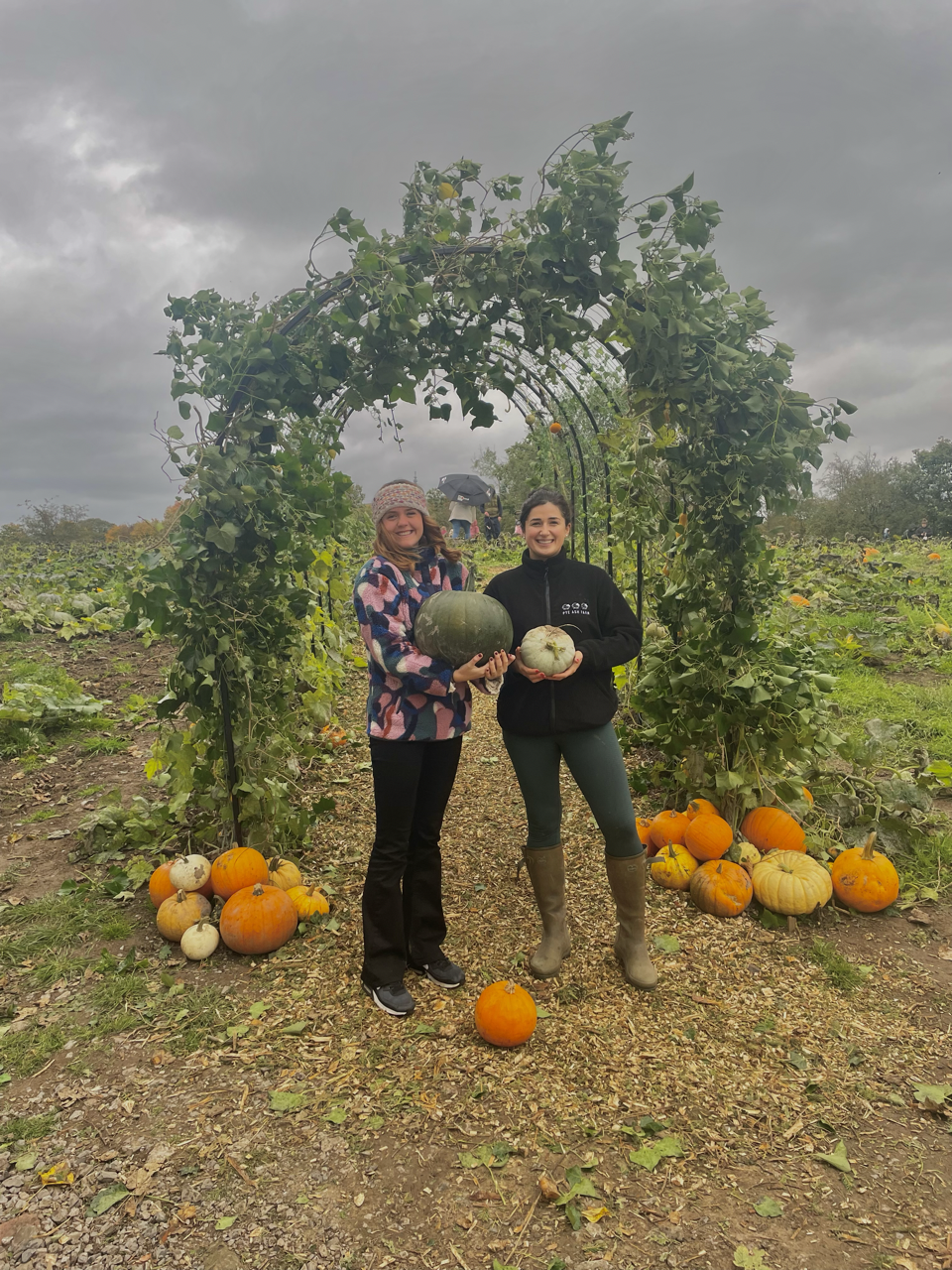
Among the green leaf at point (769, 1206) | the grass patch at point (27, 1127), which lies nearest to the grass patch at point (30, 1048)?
the grass patch at point (27, 1127)

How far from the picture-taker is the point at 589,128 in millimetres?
3588

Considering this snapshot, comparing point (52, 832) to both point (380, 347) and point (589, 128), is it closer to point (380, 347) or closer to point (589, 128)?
point (380, 347)

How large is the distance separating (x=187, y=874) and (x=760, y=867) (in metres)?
3.18

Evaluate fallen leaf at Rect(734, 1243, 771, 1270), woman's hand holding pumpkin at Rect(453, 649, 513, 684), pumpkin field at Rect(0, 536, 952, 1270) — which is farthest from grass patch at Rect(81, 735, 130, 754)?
fallen leaf at Rect(734, 1243, 771, 1270)

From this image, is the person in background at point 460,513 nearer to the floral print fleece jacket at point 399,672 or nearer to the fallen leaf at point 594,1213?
the floral print fleece jacket at point 399,672

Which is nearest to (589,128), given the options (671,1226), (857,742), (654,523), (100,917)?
(654,523)

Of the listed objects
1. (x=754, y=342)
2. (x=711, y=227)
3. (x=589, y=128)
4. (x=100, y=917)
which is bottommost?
(x=100, y=917)

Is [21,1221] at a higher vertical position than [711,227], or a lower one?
lower

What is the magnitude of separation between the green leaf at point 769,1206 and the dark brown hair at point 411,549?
2603 millimetres

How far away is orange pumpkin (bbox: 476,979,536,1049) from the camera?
9.73 feet

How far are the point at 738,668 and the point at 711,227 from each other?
246 centimetres

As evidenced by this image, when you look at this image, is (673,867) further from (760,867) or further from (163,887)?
(163,887)

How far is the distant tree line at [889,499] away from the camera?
34.4 meters

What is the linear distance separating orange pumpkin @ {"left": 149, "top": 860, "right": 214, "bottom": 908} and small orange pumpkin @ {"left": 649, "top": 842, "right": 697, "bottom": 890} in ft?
8.40
